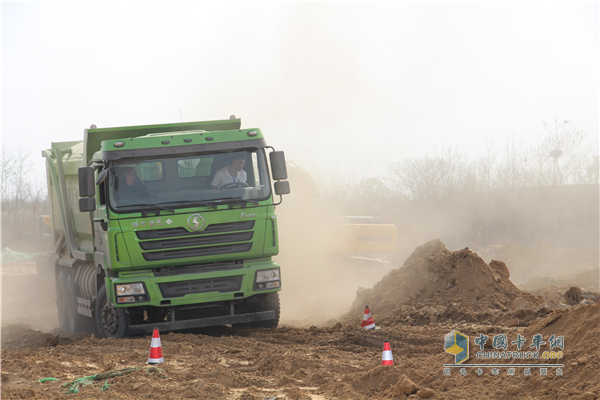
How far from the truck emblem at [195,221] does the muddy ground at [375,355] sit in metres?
1.65

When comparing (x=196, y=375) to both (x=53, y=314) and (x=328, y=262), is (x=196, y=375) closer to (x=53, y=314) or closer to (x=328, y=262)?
(x=328, y=262)

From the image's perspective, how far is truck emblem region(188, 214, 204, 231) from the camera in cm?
839

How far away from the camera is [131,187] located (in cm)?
852

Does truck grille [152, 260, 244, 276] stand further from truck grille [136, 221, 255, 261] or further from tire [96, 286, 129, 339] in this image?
tire [96, 286, 129, 339]

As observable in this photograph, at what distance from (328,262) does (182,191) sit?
8.18m

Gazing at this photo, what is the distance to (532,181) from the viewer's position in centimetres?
3050

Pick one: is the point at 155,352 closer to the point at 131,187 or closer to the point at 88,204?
the point at 131,187

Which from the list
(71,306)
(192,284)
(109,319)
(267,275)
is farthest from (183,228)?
(71,306)

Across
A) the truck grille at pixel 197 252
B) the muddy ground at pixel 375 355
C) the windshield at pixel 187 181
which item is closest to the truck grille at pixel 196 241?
the truck grille at pixel 197 252

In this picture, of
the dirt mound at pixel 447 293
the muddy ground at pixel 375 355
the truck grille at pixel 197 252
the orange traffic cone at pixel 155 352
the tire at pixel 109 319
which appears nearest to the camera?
the muddy ground at pixel 375 355

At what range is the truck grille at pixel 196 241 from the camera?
8.39 meters

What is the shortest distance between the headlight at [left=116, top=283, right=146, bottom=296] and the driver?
1.86 meters

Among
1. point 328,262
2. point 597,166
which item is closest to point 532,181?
point 597,166

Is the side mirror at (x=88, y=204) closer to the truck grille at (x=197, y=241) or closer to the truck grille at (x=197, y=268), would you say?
the truck grille at (x=197, y=241)
